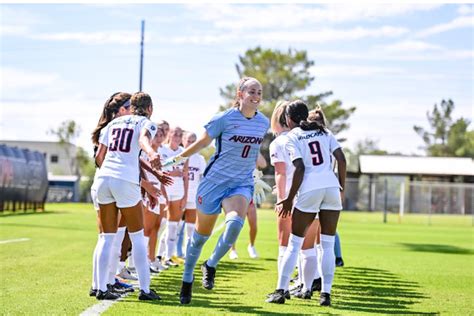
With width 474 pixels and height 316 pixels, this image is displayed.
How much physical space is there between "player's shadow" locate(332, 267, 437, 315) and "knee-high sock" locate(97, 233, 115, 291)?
7.98 feet

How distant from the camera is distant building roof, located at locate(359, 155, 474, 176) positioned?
6494cm

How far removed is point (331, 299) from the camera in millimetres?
9383

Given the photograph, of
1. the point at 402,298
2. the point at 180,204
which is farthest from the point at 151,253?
the point at 402,298

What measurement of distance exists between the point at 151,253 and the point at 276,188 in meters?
3.29

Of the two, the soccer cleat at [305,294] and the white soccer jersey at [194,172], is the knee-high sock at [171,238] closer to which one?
the white soccer jersey at [194,172]

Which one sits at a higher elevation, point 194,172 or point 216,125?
point 216,125

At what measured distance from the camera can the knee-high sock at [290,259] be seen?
8672 mm

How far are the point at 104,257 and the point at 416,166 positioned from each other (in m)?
60.5

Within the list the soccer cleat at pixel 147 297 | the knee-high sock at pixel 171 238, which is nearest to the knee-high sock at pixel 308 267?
the soccer cleat at pixel 147 297

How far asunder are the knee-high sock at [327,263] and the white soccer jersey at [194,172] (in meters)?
5.54

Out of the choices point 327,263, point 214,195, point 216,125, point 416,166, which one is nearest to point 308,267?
point 327,263

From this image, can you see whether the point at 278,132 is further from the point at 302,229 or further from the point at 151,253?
the point at 151,253

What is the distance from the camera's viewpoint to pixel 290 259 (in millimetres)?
8672

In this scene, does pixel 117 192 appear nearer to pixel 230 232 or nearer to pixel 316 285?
pixel 230 232
